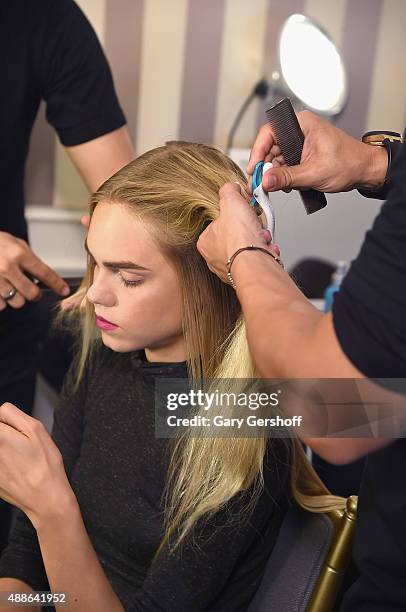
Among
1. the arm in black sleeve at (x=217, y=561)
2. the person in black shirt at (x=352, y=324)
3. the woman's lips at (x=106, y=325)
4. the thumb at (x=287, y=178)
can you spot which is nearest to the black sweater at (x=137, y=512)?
the arm in black sleeve at (x=217, y=561)

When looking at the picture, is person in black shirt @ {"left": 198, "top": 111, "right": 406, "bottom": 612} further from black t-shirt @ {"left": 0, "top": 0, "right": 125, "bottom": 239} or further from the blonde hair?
black t-shirt @ {"left": 0, "top": 0, "right": 125, "bottom": 239}

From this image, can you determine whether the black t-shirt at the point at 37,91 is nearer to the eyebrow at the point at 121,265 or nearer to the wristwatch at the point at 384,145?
the eyebrow at the point at 121,265

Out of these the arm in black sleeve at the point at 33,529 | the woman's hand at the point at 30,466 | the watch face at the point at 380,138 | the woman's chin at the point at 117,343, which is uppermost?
the watch face at the point at 380,138

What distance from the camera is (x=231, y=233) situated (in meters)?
0.71

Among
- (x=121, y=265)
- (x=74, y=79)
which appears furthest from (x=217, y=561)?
(x=74, y=79)

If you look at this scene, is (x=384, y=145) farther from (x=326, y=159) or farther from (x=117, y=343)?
(x=117, y=343)

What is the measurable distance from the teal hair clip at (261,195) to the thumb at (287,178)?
0.01m

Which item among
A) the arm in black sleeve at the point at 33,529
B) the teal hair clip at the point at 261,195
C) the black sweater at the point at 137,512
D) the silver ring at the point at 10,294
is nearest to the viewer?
the teal hair clip at the point at 261,195

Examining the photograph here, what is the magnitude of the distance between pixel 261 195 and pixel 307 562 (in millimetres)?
420

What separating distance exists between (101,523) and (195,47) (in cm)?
146

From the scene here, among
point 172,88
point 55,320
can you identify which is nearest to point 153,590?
point 55,320

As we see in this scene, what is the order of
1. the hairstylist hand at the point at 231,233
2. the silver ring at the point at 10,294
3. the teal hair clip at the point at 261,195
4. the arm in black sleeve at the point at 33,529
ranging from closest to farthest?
1. the hairstylist hand at the point at 231,233
2. the teal hair clip at the point at 261,195
3. the arm in black sleeve at the point at 33,529
4. the silver ring at the point at 10,294

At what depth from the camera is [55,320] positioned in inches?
53.3

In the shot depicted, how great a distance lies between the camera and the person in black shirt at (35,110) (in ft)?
4.21
